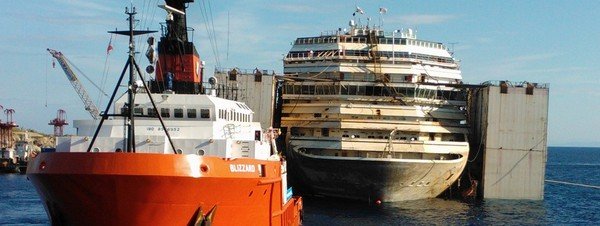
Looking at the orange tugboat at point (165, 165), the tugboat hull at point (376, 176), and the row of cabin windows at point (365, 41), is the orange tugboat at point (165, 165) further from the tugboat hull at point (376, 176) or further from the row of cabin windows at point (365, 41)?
the row of cabin windows at point (365, 41)

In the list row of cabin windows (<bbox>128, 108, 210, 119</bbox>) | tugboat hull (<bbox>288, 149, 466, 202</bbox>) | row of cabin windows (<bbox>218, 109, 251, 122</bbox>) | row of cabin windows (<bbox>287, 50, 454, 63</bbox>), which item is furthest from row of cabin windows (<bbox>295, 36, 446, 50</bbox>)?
row of cabin windows (<bbox>128, 108, 210, 119</bbox>)

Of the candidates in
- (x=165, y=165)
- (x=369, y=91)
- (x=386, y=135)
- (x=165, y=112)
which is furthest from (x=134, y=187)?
(x=369, y=91)

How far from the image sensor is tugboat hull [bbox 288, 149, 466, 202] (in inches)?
1818

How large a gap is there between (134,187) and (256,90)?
2974 centimetres

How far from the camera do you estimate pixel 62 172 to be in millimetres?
21609

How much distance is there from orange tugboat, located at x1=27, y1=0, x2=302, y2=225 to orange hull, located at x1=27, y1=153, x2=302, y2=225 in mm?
29

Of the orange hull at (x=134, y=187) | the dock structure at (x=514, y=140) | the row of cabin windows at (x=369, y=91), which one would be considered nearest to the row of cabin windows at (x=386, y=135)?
the dock structure at (x=514, y=140)

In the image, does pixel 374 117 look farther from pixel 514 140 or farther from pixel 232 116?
pixel 232 116

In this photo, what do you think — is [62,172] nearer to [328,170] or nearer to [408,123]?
[328,170]

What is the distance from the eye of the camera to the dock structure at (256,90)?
1991 inches

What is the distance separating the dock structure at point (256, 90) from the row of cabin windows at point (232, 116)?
17190 mm

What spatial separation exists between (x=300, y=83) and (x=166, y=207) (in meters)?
31.8

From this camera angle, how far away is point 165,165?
71.1 ft

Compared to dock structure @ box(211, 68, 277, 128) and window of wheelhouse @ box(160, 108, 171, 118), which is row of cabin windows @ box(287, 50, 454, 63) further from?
window of wheelhouse @ box(160, 108, 171, 118)
